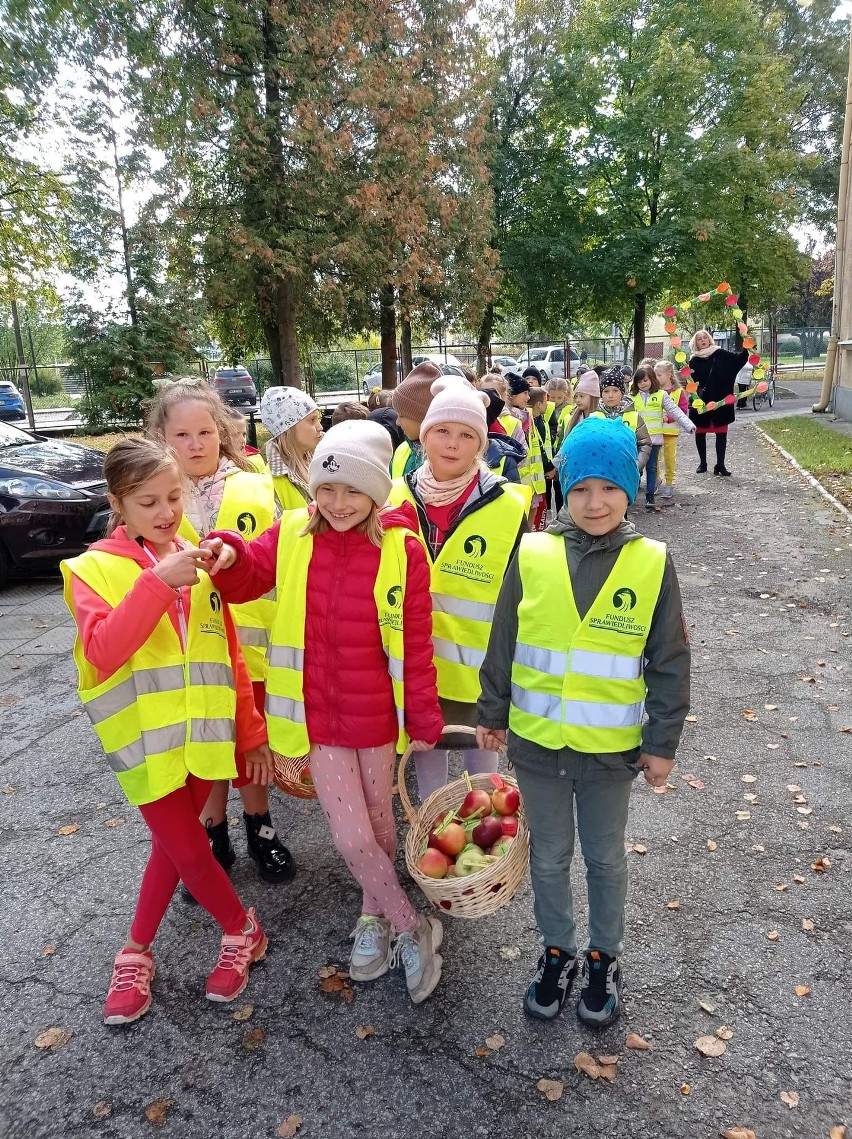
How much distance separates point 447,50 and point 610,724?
19079 millimetres

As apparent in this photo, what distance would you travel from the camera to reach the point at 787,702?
500 cm

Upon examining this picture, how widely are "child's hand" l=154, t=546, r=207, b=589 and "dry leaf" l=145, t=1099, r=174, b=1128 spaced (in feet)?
5.28

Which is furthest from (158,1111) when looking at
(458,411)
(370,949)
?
(458,411)

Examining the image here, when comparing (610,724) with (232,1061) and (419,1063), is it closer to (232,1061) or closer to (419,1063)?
(419,1063)

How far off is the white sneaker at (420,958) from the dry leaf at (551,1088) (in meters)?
0.50

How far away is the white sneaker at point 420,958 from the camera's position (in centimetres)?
278

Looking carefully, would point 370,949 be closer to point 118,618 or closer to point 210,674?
point 210,674

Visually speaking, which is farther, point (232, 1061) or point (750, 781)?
point (750, 781)

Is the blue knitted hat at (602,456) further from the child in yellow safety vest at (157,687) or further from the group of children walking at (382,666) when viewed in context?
the child in yellow safety vest at (157,687)

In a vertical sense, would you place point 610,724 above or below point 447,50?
below

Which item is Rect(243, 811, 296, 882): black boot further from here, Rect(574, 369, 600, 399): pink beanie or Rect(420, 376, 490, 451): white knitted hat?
Rect(574, 369, 600, 399): pink beanie

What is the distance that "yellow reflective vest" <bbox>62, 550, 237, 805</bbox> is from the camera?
100 inches

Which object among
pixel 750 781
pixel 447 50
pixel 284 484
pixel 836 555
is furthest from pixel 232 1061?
pixel 447 50

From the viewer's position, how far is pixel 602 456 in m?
2.35
